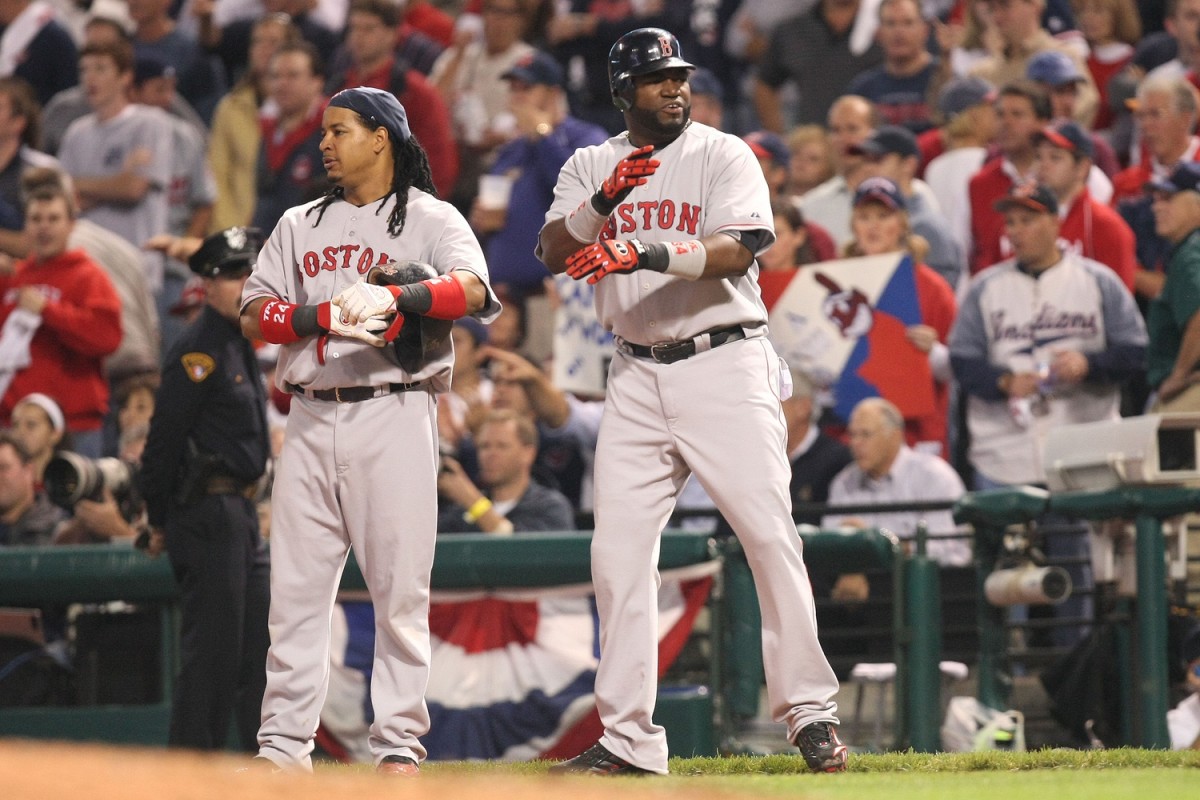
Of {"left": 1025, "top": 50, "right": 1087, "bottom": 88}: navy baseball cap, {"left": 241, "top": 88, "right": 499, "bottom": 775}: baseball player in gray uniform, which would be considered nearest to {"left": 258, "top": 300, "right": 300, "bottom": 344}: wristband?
{"left": 241, "top": 88, "right": 499, "bottom": 775}: baseball player in gray uniform

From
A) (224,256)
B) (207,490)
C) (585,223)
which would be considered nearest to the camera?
(585,223)

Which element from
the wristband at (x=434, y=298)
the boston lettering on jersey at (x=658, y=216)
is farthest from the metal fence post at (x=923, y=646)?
the wristband at (x=434, y=298)

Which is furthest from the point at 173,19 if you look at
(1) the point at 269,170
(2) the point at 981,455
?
(2) the point at 981,455

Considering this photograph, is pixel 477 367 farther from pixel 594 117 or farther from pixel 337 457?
pixel 337 457

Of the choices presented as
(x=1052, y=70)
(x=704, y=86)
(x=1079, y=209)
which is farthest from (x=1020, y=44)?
→ (x=1079, y=209)

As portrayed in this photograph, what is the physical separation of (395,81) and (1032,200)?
4.48m

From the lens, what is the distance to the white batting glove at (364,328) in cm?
542

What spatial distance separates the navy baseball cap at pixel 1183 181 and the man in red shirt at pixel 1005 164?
4.69ft

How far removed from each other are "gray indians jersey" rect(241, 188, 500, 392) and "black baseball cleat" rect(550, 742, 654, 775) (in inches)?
47.7

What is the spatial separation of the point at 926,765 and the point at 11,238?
25.2 ft

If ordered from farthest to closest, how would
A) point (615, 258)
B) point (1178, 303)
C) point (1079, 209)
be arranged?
point (1079, 209) → point (1178, 303) → point (615, 258)

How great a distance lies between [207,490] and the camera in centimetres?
705

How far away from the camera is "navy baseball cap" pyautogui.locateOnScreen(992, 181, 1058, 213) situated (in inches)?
360

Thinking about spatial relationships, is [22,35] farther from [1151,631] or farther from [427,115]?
[1151,631]
